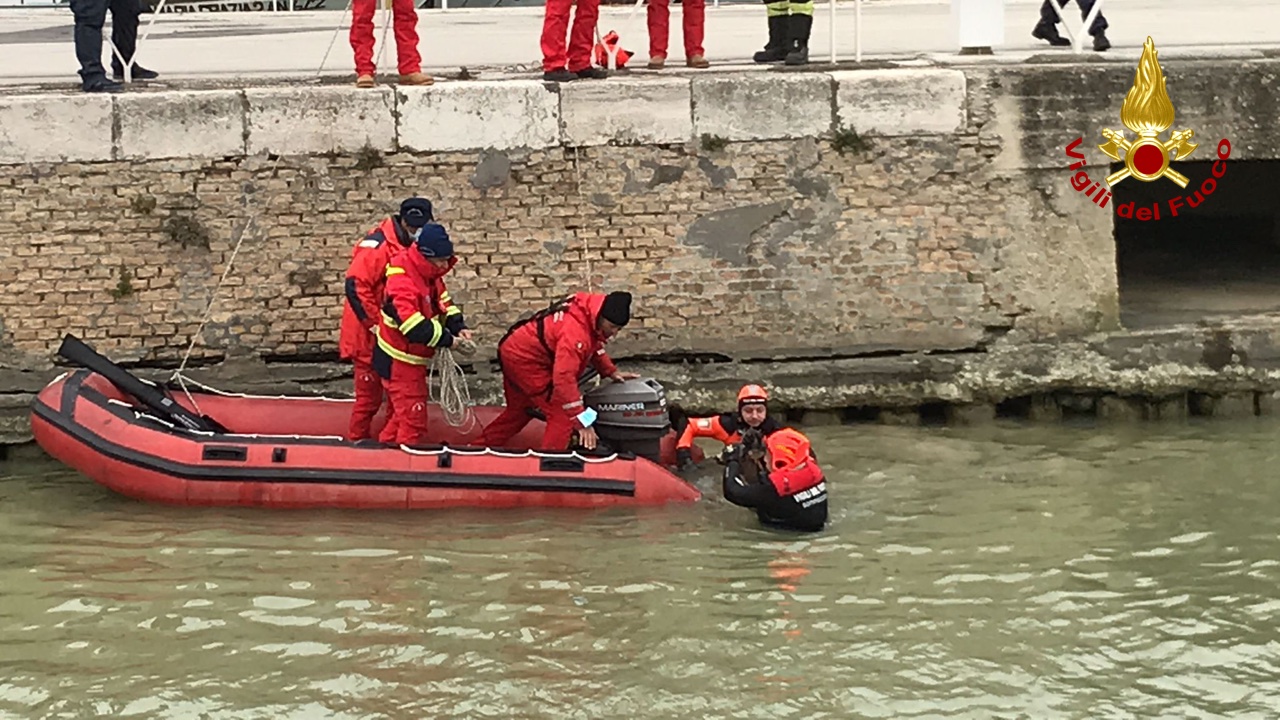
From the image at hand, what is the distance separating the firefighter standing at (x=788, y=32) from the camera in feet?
35.7

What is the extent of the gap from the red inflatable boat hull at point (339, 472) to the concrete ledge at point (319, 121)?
2014 millimetres

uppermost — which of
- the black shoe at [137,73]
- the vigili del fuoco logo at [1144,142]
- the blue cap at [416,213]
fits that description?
the black shoe at [137,73]

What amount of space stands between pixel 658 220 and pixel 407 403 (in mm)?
2173

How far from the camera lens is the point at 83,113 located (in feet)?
31.5

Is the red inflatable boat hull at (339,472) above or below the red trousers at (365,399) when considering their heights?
below

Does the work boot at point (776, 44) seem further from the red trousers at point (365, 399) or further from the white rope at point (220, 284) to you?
the red trousers at point (365, 399)

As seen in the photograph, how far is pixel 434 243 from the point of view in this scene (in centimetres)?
852

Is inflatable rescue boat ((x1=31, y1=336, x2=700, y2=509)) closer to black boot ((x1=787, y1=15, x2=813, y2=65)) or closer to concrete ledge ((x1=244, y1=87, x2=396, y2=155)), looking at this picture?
concrete ledge ((x1=244, y1=87, x2=396, y2=155))

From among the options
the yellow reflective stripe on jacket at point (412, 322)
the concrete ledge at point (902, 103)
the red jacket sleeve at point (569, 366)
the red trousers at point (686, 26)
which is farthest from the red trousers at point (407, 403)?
the red trousers at point (686, 26)

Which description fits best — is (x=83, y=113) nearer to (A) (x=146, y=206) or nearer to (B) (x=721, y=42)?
(A) (x=146, y=206)

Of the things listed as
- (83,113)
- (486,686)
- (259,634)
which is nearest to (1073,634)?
(486,686)

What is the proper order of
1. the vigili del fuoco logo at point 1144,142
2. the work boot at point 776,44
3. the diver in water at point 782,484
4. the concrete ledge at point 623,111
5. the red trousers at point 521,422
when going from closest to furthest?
1. the diver in water at point 782,484
2. the red trousers at point 521,422
3. the concrete ledge at point 623,111
4. the vigili del fuoco logo at point 1144,142
5. the work boot at point 776,44

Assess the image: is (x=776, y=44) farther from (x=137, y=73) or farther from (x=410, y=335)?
(x=137, y=73)

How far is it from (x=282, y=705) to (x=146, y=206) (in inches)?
180
